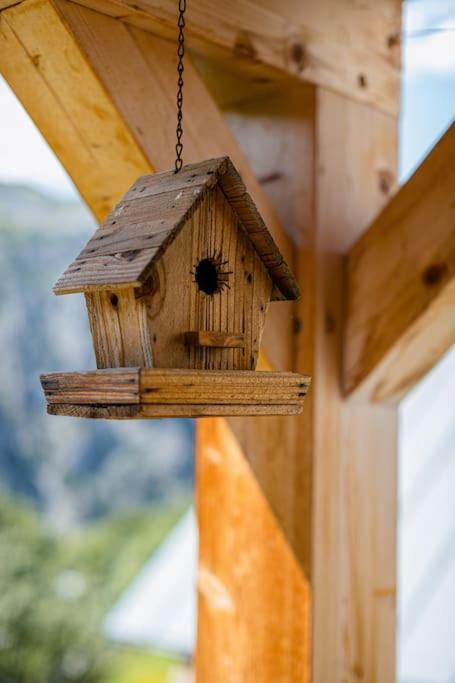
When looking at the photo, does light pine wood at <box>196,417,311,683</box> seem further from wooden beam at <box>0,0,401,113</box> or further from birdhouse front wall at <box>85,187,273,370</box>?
wooden beam at <box>0,0,401,113</box>

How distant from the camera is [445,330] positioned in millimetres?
1365

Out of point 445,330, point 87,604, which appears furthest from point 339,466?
point 87,604

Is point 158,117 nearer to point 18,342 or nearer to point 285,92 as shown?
point 285,92

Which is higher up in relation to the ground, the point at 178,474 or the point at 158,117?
the point at 158,117

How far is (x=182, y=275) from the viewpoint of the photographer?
98 centimetres

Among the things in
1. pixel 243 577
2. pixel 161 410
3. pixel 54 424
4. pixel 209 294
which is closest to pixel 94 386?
pixel 161 410

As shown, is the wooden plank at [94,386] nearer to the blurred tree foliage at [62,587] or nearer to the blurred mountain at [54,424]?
the blurred tree foliage at [62,587]

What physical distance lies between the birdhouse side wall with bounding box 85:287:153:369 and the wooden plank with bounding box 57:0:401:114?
0.41 meters

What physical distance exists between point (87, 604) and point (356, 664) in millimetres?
5594

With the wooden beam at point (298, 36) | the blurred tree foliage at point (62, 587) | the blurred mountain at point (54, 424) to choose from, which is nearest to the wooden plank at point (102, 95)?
the wooden beam at point (298, 36)

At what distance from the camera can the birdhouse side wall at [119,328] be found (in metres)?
0.95

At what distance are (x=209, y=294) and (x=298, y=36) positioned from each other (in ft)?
1.94

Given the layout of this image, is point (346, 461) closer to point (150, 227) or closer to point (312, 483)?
point (312, 483)

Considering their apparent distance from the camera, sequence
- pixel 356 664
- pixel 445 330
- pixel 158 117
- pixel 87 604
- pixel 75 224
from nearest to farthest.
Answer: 1. pixel 158 117
2. pixel 445 330
3. pixel 356 664
4. pixel 87 604
5. pixel 75 224
